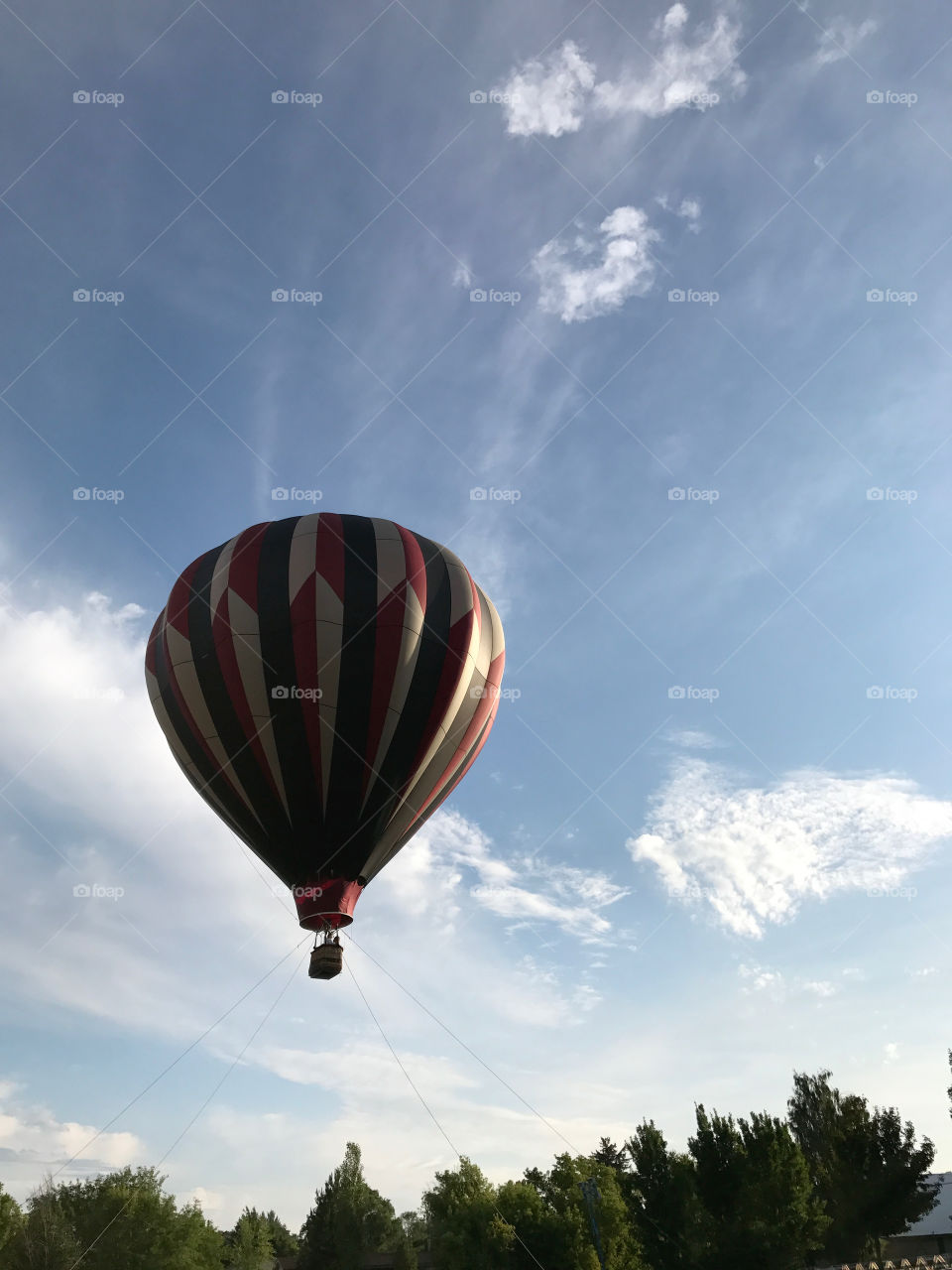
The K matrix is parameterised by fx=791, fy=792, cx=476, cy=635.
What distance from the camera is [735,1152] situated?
26.7 m

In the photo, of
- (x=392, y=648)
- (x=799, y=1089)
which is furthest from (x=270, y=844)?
(x=799, y=1089)

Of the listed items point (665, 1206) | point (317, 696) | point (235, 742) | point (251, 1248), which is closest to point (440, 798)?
point (317, 696)

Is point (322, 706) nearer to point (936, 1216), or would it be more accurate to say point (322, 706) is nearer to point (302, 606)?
point (302, 606)

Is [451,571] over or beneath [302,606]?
over

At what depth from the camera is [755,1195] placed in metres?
25.8

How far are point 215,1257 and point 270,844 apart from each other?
37.0m

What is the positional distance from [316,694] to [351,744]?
1.52 meters

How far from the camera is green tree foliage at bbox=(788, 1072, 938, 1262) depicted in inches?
1391

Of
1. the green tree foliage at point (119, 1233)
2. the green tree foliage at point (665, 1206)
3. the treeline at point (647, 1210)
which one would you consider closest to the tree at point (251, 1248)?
the treeline at point (647, 1210)

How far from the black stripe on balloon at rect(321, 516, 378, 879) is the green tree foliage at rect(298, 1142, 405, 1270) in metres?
48.5

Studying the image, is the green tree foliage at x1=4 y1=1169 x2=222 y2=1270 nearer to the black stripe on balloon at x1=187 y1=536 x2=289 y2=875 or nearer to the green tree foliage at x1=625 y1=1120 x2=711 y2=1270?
the green tree foliage at x1=625 y1=1120 x2=711 y2=1270

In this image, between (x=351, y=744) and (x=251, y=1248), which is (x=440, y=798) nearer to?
(x=351, y=744)

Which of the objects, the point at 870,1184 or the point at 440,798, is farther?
the point at 870,1184

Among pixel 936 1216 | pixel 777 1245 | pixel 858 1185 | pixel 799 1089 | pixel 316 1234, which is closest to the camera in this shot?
pixel 777 1245
